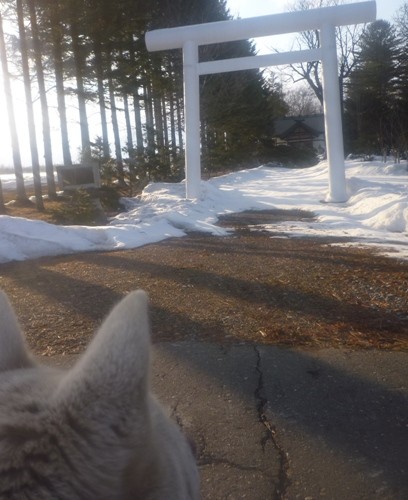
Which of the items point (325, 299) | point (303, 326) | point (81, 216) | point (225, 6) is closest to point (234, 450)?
point (303, 326)

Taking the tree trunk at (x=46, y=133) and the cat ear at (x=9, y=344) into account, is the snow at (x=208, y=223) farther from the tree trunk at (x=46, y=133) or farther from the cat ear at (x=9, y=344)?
the cat ear at (x=9, y=344)

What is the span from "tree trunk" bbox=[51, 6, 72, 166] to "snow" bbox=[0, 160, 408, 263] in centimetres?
828

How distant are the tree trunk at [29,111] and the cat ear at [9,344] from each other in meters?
18.4

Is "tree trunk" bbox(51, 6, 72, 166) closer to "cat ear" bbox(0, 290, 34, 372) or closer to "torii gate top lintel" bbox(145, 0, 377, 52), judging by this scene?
"torii gate top lintel" bbox(145, 0, 377, 52)

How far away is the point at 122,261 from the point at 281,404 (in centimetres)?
506

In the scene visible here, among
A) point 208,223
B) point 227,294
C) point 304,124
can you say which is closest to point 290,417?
point 227,294

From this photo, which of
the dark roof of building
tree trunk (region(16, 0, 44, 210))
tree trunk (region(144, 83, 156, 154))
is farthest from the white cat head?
the dark roof of building

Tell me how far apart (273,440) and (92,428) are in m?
2.56

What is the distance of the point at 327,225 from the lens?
12781 millimetres

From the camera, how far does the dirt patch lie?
5.19m

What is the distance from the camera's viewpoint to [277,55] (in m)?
17.7

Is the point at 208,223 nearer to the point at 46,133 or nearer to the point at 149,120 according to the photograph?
the point at 46,133

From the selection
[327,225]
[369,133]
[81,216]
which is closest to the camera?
[327,225]

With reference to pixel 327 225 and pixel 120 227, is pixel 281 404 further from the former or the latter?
pixel 327 225
